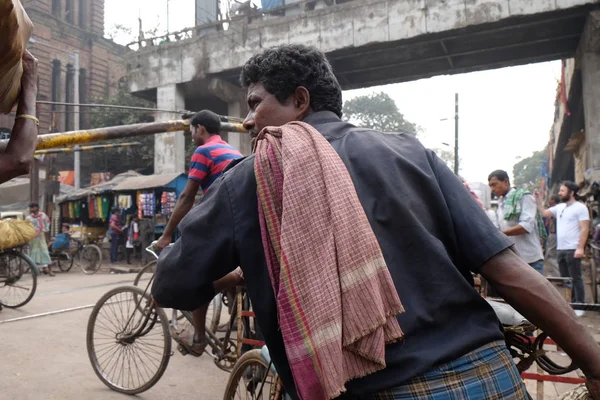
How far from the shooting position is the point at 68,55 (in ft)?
87.1

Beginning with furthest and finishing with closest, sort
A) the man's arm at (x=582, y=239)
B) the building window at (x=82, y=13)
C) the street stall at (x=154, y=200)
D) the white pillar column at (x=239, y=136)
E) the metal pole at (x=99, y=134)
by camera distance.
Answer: the building window at (x=82, y=13), the white pillar column at (x=239, y=136), the street stall at (x=154, y=200), the man's arm at (x=582, y=239), the metal pole at (x=99, y=134)

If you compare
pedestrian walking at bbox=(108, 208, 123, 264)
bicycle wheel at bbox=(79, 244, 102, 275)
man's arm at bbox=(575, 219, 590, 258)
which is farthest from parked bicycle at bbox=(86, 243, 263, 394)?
pedestrian walking at bbox=(108, 208, 123, 264)

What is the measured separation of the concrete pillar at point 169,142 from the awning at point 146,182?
0.60 m

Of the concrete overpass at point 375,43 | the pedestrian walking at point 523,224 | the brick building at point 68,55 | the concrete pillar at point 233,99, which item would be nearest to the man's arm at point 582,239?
the pedestrian walking at point 523,224

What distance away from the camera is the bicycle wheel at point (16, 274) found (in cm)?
739

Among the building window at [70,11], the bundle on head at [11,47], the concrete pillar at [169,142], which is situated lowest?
the bundle on head at [11,47]

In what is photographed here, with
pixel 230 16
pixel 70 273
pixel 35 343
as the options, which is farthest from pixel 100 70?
pixel 35 343

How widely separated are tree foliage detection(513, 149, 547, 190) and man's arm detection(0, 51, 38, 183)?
70.3 m

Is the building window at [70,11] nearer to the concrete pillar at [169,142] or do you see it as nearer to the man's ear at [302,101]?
the concrete pillar at [169,142]

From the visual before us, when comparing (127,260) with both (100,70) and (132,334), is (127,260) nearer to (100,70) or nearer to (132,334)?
(132,334)

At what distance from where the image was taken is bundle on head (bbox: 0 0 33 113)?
1.19m

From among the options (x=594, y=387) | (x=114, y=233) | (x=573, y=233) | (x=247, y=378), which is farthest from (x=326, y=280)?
(x=114, y=233)

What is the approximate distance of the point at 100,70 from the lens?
92.5ft

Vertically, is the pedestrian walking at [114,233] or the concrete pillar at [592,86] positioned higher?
the concrete pillar at [592,86]
